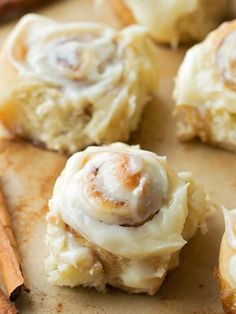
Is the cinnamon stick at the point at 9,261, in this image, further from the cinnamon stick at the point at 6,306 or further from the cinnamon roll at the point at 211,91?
the cinnamon roll at the point at 211,91

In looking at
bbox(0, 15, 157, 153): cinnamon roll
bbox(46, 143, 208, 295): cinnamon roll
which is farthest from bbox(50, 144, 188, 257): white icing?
bbox(0, 15, 157, 153): cinnamon roll

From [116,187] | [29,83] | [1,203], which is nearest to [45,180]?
[1,203]

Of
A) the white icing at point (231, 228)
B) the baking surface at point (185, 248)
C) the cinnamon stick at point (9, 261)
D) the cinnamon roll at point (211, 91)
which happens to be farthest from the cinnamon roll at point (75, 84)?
the white icing at point (231, 228)

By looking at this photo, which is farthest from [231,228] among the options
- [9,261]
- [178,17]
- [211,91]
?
[178,17]

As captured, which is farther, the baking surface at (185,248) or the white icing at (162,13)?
the white icing at (162,13)

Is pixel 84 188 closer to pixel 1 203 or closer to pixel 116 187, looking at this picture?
pixel 116 187

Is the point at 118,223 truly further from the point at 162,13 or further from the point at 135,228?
the point at 162,13

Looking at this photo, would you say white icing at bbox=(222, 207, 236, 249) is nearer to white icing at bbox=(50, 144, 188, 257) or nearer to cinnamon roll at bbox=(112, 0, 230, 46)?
white icing at bbox=(50, 144, 188, 257)
